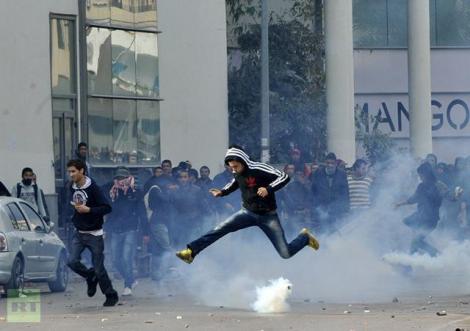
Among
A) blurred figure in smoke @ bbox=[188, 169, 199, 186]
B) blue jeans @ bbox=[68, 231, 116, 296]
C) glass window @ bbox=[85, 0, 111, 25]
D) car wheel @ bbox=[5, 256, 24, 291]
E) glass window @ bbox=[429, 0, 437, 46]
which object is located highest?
glass window @ bbox=[429, 0, 437, 46]

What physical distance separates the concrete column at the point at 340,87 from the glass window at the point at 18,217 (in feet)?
54.1

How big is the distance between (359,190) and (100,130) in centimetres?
873

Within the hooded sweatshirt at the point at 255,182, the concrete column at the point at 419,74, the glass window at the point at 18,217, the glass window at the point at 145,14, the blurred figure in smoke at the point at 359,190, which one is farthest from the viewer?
the concrete column at the point at 419,74

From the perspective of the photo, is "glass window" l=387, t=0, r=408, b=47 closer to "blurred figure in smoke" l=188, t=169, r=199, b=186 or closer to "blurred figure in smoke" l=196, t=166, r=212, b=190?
"blurred figure in smoke" l=196, t=166, r=212, b=190

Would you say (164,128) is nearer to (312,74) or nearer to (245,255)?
(312,74)

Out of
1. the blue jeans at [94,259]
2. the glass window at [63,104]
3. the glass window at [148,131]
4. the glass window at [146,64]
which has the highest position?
the glass window at [146,64]

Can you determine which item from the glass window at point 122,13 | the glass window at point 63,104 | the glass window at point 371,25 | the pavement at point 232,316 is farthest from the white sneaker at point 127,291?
the glass window at point 371,25

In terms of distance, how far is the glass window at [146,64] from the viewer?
3047 cm

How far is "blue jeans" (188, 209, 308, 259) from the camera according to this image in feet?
49.3

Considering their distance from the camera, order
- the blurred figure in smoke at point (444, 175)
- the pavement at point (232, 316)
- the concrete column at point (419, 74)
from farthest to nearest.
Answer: the concrete column at point (419, 74)
the blurred figure in smoke at point (444, 175)
the pavement at point (232, 316)

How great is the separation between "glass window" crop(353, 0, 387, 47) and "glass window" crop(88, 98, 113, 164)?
1629 centimetres

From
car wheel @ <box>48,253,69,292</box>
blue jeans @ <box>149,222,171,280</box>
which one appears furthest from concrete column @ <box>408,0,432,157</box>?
car wheel @ <box>48,253,69,292</box>

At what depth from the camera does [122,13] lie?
29953mm

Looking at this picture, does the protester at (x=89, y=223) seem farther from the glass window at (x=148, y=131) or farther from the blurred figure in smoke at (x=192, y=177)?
the glass window at (x=148, y=131)
